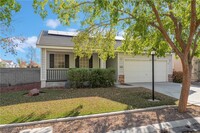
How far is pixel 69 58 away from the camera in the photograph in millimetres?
14609

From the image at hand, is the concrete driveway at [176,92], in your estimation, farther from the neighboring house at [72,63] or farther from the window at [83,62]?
the window at [83,62]

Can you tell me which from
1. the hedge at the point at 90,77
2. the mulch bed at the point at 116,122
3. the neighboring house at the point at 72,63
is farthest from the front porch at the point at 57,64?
the mulch bed at the point at 116,122

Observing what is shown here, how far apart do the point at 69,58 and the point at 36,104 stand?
23.9 ft

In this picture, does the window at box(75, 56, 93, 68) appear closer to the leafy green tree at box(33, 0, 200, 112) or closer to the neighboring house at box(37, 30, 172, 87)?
the neighboring house at box(37, 30, 172, 87)

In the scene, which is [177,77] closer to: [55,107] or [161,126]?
[161,126]

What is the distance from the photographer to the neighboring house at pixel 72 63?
41.7ft

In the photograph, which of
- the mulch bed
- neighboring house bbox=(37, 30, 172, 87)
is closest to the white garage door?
neighboring house bbox=(37, 30, 172, 87)

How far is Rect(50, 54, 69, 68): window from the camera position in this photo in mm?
13930

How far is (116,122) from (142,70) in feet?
36.1

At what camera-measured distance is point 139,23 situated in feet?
19.5

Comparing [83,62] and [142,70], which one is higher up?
[83,62]

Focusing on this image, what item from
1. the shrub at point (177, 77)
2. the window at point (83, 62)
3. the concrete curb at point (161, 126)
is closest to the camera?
the concrete curb at point (161, 126)

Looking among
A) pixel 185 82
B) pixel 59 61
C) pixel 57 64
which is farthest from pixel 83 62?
pixel 185 82

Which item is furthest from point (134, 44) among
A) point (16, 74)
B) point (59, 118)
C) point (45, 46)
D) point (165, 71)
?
point (16, 74)
